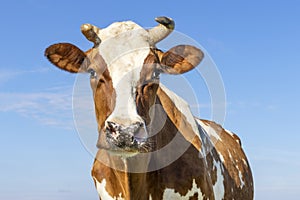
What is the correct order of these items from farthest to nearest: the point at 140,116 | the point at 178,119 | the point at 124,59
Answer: the point at 178,119 < the point at 124,59 < the point at 140,116

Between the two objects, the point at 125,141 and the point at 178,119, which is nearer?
the point at 125,141

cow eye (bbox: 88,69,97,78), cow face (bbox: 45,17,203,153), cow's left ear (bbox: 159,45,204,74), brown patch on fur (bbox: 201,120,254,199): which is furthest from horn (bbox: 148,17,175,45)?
brown patch on fur (bbox: 201,120,254,199)

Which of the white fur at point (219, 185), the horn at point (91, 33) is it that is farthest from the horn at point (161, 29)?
the white fur at point (219, 185)

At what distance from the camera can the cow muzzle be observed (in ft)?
21.6

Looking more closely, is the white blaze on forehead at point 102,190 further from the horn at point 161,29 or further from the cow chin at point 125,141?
the horn at point 161,29

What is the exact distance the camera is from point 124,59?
729 centimetres

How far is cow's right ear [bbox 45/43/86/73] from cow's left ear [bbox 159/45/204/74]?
119cm

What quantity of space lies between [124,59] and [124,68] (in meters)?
0.17

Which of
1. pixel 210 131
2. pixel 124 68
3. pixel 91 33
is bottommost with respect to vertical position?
pixel 210 131

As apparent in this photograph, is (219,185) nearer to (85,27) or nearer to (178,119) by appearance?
(178,119)

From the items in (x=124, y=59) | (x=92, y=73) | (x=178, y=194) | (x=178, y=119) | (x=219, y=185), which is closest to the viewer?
(x=124, y=59)

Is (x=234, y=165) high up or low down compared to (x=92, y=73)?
down

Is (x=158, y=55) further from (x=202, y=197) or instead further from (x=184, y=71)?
(x=202, y=197)

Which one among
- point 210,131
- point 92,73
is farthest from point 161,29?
point 210,131
